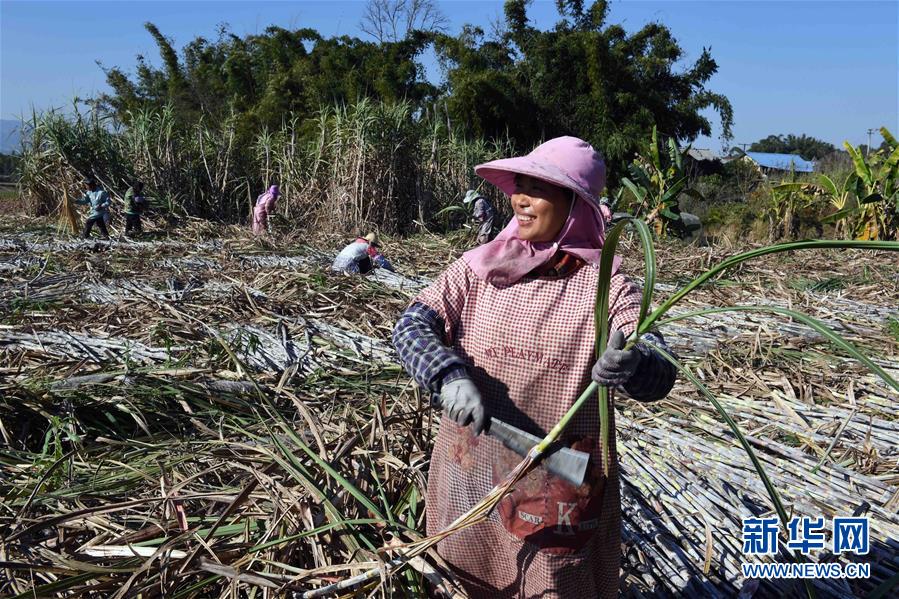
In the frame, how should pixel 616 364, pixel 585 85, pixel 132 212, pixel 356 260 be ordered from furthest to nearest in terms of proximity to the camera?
pixel 585 85 → pixel 132 212 → pixel 356 260 → pixel 616 364

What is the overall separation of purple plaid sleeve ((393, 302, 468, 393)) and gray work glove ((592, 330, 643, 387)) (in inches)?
10.2

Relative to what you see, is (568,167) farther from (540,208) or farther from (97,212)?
(97,212)

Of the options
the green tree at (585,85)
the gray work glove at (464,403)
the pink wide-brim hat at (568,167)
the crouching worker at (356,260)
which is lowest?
the crouching worker at (356,260)

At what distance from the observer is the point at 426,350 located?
53.6 inches

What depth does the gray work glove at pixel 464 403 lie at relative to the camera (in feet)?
4.15

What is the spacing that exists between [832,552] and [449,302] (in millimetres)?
1455

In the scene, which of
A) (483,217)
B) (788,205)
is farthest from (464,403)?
(788,205)

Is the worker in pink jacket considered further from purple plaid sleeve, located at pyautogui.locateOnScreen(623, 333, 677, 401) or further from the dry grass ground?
purple plaid sleeve, located at pyautogui.locateOnScreen(623, 333, 677, 401)

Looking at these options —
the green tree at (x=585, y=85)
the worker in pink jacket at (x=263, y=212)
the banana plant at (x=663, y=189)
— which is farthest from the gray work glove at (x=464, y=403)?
the green tree at (x=585, y=85)

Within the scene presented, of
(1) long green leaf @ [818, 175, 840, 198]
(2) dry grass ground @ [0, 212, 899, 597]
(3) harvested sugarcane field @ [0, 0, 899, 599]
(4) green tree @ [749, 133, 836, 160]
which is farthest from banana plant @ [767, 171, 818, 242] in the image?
(4) green tree @ [749, 133, 836, 160]

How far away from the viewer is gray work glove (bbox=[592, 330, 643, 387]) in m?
1.21

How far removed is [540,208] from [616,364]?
383 millimetres

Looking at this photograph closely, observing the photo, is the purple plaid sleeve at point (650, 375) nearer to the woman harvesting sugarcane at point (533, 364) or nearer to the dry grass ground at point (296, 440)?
the woman harvesting sugarcane at point (533, 364)

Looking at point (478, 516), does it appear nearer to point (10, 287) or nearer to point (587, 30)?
point (10, 287)
